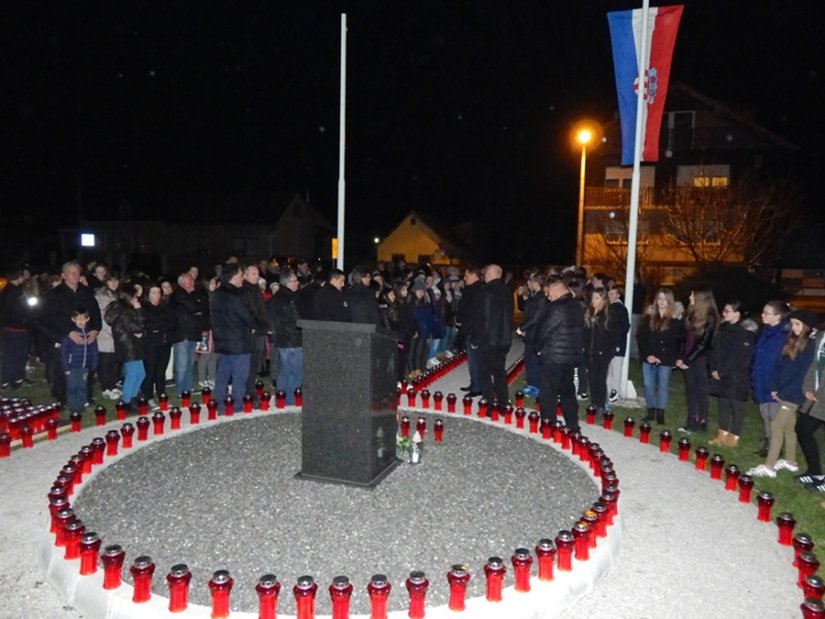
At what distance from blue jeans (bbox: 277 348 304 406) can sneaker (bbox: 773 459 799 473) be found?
647 cm

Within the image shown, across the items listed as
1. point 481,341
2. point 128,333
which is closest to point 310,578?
point 481,341

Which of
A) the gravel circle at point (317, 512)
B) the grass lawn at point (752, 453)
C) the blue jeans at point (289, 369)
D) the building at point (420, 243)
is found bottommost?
the grass lawn at point (752, 453)

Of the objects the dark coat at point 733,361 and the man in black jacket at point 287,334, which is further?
the man in black jacket at point 287,334

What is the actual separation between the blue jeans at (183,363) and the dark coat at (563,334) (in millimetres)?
5574

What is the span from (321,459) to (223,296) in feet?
10.7

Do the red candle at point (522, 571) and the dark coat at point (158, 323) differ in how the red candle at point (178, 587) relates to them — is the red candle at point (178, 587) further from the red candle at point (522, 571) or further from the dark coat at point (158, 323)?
the dark coat at point (158, 323)

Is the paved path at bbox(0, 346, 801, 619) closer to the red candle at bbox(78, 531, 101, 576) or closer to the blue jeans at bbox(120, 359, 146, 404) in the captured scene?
the red candle at bbox(78, 531, 101, 576)

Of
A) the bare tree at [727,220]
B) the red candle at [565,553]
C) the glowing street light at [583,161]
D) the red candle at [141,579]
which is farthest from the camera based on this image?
the bare tree at [727,220]

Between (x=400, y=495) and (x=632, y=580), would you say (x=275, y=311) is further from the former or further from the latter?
(x=632, y=580)

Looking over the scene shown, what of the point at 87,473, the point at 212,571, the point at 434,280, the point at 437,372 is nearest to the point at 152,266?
the point at 434,280

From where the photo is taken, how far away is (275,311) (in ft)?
31.4

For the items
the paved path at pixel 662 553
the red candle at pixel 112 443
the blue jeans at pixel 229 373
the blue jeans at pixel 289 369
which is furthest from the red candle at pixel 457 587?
the blue jeans at pixel 289 369

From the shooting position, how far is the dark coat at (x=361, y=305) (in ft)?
25.7

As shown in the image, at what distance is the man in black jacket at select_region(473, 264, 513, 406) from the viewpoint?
9.12 meters
